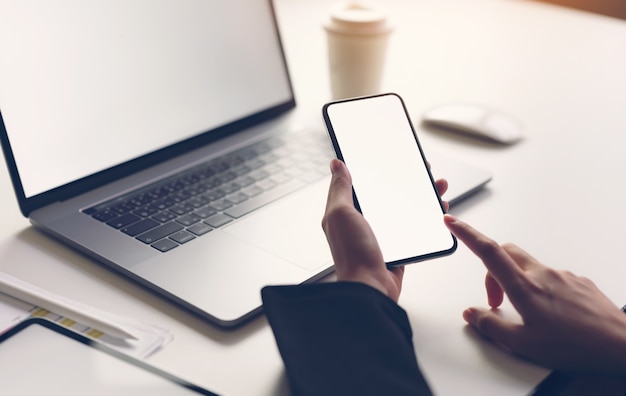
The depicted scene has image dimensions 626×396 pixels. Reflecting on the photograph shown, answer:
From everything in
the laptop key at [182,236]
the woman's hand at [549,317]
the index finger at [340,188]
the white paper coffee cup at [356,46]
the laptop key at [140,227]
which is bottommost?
the woman's hand at [549,317]

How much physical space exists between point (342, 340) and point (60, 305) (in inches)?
10.0

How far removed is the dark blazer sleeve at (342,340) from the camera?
1.51 ft

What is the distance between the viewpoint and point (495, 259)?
22.8 inches

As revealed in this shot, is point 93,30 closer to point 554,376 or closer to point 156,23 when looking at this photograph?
point 156,23

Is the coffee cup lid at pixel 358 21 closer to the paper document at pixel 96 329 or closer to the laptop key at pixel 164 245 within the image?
the laptop key at pixel 164 245

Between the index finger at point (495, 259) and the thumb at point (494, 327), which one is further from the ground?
the index finger at point (495, 259)

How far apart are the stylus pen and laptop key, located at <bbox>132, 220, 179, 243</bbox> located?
11cm

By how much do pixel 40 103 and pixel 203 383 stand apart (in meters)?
0.36

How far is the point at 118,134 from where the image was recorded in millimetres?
770

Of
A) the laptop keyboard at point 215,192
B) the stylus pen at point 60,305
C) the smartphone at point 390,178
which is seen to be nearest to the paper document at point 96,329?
the stylus pen at point 60,305

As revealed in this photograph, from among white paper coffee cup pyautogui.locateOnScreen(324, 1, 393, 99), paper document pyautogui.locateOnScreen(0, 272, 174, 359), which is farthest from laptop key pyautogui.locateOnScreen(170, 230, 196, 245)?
white paper coffee cup pyautogui.locateOnScreen(324, 1, 393, 99)

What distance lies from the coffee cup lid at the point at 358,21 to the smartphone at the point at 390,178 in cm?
33

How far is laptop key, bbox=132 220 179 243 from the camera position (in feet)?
2.19

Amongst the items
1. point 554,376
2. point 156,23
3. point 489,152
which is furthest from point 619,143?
point 156,23
